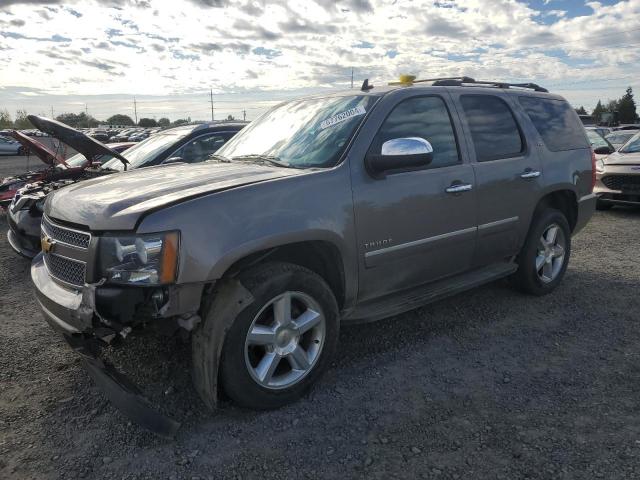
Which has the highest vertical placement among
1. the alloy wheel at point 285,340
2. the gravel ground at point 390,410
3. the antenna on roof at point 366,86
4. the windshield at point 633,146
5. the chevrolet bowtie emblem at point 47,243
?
the antenna on roof at point 366,86

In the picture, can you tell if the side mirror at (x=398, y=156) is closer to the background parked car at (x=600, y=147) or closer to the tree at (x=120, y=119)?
the background parked car at (x=600, y=147)

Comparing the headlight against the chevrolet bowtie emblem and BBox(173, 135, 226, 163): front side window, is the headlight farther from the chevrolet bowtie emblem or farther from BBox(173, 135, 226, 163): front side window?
BBox(173, 135, 226, 163): front side window

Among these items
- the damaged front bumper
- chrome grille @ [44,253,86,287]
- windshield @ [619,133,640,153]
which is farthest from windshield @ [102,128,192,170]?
windshield @ [619,133,640,153]

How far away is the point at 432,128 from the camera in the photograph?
12.8ft

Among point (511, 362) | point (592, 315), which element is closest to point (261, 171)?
point (511, 362)

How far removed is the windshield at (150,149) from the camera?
672 cm

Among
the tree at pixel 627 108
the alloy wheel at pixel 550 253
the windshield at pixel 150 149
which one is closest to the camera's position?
the alloy wheel at pixel 550 253

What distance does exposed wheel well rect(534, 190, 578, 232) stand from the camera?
504 centimetres

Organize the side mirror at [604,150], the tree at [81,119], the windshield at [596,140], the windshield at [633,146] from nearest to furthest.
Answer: the windshield at [633,146] < the side mirror at [604,150] < the windshield at [596,140] < the tree at [81,119]

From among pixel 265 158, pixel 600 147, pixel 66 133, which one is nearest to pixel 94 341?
pixel 265 158

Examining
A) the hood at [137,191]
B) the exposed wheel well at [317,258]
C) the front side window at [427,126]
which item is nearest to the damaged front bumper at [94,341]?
the hood at [137,191]

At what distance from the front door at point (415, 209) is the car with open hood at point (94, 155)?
3254mm

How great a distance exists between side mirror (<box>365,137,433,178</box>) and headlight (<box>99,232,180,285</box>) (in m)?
1.40

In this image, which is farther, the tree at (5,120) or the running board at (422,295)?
the tree at (5,120)
